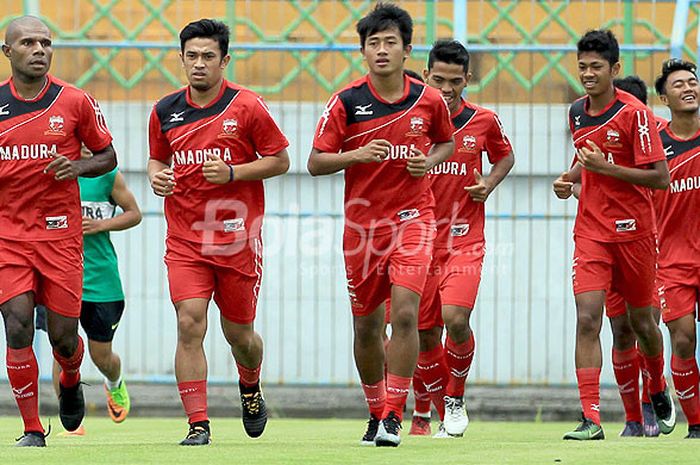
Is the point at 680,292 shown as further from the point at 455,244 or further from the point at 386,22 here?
the point at 386,22

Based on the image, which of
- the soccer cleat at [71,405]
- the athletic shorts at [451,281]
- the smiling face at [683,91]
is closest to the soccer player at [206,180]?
the soccer cleat at [71,405]

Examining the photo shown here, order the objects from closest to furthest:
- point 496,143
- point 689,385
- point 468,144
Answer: point 689,385 → point 468,144 → point 496,143

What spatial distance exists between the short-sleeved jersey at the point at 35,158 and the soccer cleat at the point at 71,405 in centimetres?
148

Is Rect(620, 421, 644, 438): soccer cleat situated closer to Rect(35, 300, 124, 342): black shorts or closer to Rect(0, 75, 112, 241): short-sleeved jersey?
Rect(35, 300, 124, 342): black shorts

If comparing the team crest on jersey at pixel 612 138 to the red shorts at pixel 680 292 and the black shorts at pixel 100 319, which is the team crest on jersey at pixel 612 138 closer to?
the red shorts at pixel 680 292

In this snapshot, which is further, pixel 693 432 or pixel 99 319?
pixel 99 319

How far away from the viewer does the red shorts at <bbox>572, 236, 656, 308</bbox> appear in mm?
10539

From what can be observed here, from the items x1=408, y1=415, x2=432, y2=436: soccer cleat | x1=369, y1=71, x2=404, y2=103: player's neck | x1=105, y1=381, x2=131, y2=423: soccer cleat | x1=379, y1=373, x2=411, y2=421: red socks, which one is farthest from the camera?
x1=105, y1=381, x2=131, y2=423: soccer cleat

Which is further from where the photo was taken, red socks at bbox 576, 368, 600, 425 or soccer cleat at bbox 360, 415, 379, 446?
red socks at bbox 576, 368, 600, 425

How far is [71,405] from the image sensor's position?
11.2m

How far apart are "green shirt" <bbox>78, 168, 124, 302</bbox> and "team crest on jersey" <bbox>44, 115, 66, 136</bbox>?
2.72m

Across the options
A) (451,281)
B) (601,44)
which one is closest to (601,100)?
(601,44)

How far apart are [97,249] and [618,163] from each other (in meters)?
3.98

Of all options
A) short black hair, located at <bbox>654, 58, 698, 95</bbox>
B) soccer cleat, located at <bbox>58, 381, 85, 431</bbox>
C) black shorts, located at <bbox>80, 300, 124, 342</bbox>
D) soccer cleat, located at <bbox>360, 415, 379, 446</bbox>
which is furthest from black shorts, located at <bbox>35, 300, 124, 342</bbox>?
short black hair, located at <bbox>654, 58, 698, 95</bbox>
